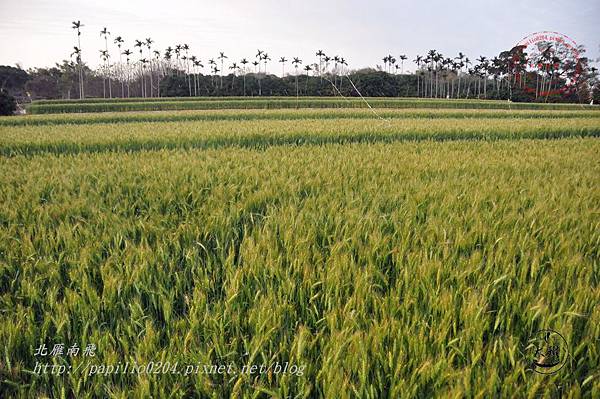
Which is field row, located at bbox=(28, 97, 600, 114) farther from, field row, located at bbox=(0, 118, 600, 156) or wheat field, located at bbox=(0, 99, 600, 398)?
wheat field, located at bbox=(0, 99, 600, 398)

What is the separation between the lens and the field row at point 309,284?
1153 millimetres

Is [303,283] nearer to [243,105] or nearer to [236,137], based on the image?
[236,137]

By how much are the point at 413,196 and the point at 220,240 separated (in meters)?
1.70

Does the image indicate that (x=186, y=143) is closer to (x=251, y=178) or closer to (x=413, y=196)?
Answer: (x=251, y=178)

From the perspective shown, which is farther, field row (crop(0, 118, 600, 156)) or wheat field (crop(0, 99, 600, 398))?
field row (crop(0, 118, 600, 156))

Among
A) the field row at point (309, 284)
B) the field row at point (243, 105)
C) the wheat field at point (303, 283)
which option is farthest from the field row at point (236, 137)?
the field row at point (243, 105)

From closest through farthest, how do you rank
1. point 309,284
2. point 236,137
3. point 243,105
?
point 309,284
point 236,137
point 243,105

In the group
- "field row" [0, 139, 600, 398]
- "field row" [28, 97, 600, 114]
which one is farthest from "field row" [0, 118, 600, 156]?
"field row" [28, 97, 600, 114]

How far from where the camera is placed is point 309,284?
5.47 feet

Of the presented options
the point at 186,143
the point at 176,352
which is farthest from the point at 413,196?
the point at 186,143

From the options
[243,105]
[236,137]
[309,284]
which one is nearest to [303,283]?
[309,284]

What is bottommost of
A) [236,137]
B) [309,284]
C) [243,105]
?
[309,284]

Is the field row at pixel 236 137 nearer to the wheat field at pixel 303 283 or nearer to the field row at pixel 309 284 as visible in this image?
the wheat field at pixel 303 283

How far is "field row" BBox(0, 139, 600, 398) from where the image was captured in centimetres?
115
